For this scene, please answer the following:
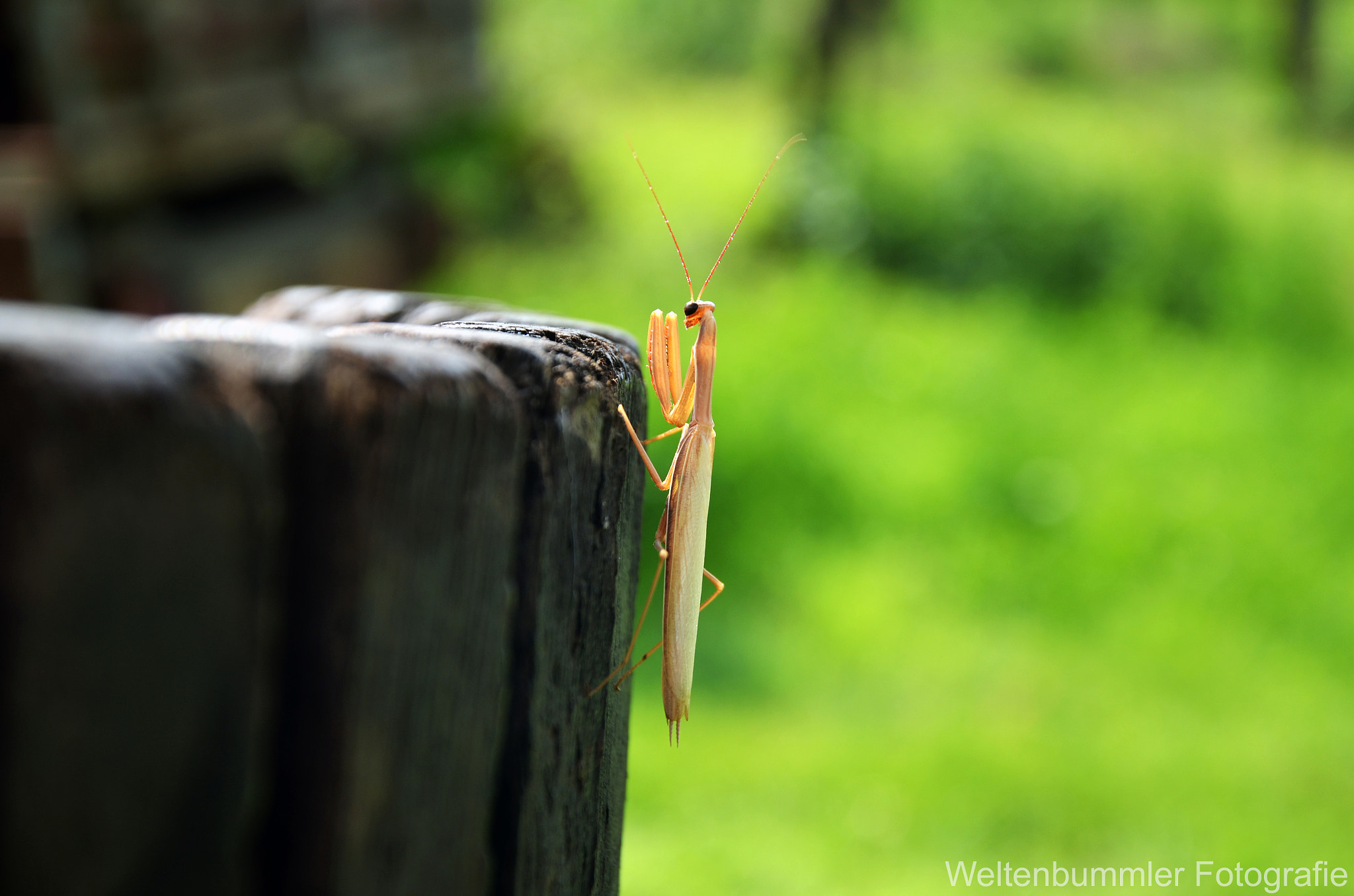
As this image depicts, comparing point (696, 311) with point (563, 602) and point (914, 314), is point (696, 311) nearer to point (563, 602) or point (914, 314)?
point (563, 602)

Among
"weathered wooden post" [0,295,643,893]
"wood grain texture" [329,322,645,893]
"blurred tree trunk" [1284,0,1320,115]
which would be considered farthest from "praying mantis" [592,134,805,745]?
"blurred tree trunk" [1284,0,1320,115]

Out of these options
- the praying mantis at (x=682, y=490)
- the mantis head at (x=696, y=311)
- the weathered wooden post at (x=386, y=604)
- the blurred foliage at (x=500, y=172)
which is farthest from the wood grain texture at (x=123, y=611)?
the blurred foliage at (x=500, y=172)

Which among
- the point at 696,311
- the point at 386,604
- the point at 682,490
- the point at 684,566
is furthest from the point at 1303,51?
the point at 386,604

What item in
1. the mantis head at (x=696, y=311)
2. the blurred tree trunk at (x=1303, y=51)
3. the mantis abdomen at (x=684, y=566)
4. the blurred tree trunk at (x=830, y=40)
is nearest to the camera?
the mantis abdomen at (x=684, y=566)

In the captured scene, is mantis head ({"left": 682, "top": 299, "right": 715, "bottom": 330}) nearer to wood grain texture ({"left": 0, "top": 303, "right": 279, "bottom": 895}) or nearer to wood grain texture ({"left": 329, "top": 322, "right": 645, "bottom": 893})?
wood grain texture ({"left": 329, "top": 322, "right": 645, "bottom": 893})

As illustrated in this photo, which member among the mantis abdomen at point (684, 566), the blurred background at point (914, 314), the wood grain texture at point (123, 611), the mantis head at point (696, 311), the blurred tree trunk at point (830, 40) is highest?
the blurred tree trunk at point (830, 40)

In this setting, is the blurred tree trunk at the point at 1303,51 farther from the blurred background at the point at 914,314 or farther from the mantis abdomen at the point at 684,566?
the mantis abdomen at the point at 684,566

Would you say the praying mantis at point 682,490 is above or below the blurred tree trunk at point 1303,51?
below
